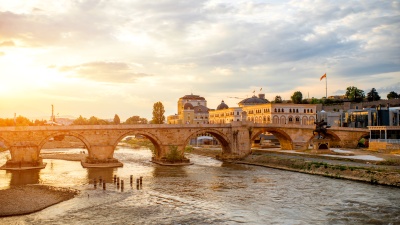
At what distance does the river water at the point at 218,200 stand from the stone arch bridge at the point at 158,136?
6.76 meters

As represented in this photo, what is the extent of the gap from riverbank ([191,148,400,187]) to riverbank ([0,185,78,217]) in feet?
96.4

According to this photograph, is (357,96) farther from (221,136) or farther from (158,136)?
(158,136)

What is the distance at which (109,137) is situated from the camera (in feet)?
203

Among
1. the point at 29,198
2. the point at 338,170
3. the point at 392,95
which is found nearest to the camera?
the point at 29,198

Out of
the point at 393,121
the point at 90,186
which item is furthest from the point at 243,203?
the point at 393,121

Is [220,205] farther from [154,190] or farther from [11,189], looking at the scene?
[11,189]

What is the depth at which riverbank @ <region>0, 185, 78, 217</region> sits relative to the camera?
103 feet

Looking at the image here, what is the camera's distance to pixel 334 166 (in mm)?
48625

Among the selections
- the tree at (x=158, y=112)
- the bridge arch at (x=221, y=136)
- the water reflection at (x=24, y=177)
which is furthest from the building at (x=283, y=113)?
the water reflection at (x=24, y=177)

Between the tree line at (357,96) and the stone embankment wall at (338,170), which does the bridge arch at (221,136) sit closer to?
the stone embankment wall at (338,170)

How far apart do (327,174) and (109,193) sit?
25.8m

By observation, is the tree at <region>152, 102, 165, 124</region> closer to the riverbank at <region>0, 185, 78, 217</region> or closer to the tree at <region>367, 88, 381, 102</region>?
the tree at <region>367, 88, 381, 102</region>

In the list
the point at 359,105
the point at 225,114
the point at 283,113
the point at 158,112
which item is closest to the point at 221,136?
the point at 283,113

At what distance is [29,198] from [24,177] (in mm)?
14746
